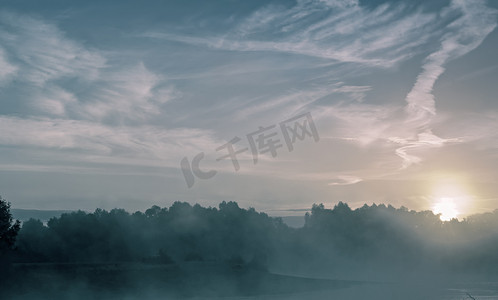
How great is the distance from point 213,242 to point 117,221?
94.8 feet

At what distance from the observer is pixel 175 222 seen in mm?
134625

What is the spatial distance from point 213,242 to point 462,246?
310 ft

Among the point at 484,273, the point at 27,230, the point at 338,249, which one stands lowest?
the point at 484,273

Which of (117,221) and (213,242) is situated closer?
(117,221)

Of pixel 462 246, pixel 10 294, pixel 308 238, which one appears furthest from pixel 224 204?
pixel 10 294

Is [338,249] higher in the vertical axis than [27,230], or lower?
lower

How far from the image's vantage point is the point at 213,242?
435 feet

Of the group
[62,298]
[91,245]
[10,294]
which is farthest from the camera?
[91,245]

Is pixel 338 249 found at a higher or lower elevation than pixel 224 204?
lower

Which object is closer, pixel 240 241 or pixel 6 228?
pixel 6 228

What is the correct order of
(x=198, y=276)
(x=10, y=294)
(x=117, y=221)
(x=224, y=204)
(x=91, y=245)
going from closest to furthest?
(x=10, y=294)
(x=198, y=276)
(x=91, y=245)
(x=117, y=221)
(x=224, y=204)

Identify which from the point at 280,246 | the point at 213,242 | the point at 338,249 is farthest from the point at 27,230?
the point at 338,249

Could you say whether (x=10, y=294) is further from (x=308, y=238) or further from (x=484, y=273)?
(x=484, y=273)

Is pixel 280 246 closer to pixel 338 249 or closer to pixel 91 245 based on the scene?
pixel 338 249
